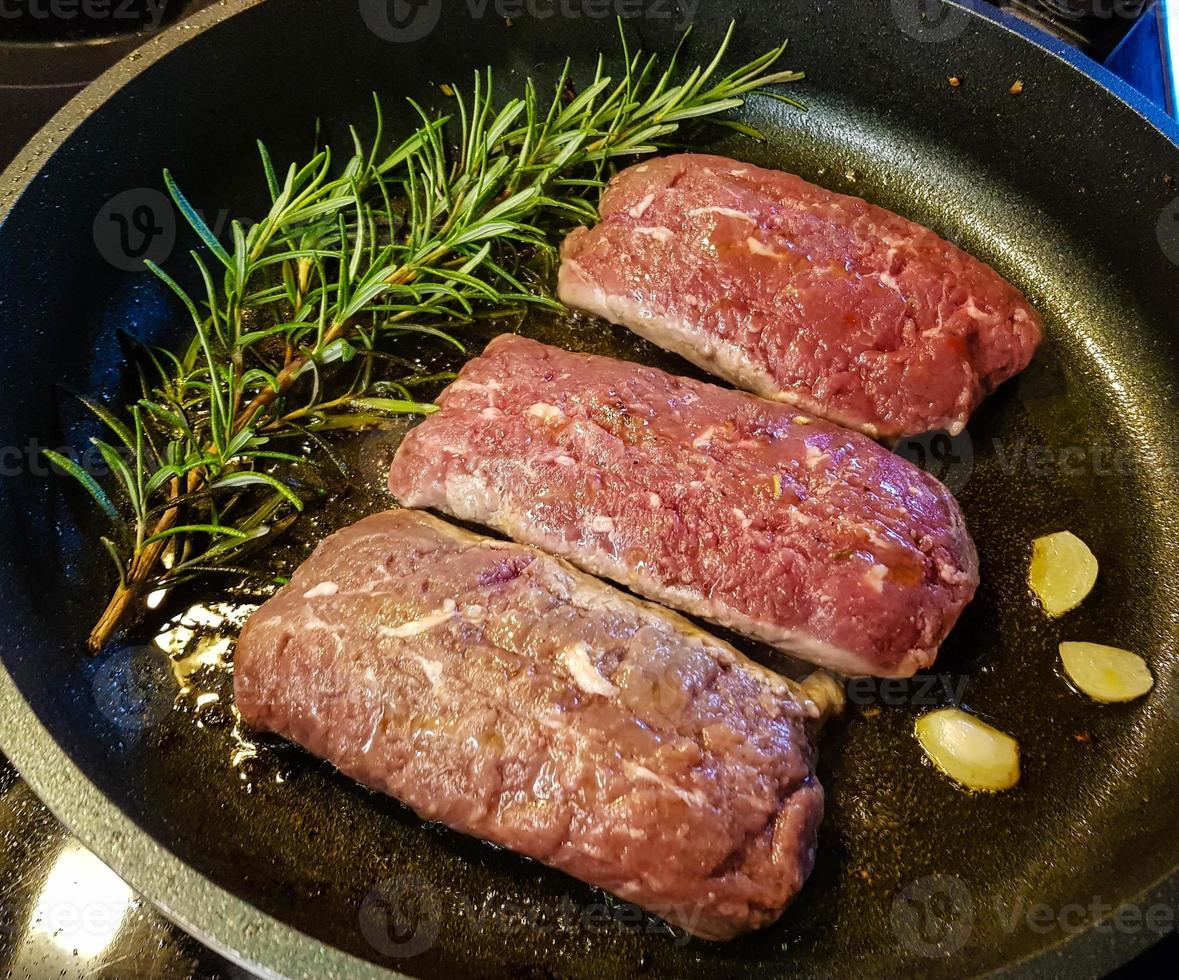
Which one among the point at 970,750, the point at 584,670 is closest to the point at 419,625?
the point at 584,670

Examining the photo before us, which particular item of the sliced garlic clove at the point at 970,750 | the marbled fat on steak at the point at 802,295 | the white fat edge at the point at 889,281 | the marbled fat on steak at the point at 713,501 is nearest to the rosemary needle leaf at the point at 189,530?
the marbled fat on steak at the point at 713,501

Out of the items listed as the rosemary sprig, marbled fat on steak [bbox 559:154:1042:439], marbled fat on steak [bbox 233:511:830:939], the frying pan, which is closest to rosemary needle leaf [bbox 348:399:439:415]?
the rosemary sprig

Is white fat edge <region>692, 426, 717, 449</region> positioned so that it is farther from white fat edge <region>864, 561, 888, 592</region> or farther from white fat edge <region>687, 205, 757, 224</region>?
white fat edge <region>687, 205, 757, 224</region>

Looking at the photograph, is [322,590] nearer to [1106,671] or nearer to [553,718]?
[553,718]

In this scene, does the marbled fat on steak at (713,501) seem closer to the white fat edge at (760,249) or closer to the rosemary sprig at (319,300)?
the rosemary sprig at (319,300)

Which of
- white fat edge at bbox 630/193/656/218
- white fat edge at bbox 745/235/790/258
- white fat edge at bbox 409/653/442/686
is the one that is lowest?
white fat edge at bbox 409/653/442/686

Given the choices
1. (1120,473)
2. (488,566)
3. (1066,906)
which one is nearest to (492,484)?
(488,566)

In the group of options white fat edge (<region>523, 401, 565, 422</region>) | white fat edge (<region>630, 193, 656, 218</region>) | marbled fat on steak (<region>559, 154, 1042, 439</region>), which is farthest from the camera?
white fat edge (<region>630, 193, 656, 218</region>)
